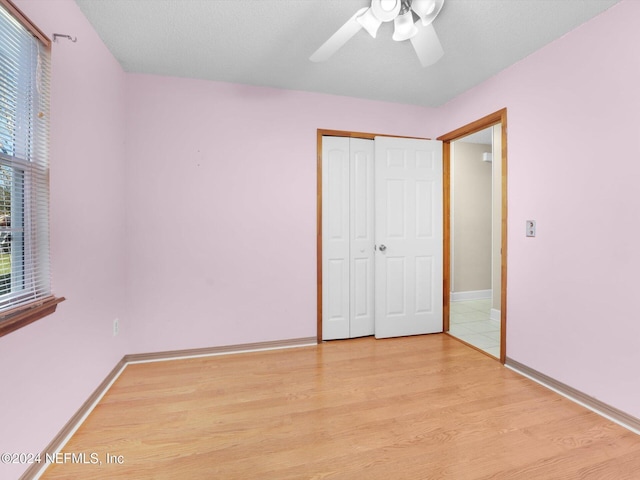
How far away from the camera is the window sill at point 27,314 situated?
3.83 ft

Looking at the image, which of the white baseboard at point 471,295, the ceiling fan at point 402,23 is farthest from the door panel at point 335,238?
the white baseboard at point 471,295

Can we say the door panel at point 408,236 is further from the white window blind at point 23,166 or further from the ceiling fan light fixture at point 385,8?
the white window blind at point 23,166

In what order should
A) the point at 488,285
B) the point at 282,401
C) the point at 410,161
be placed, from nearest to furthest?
the point at 282,401
the point at 410,161
the point at 488,285

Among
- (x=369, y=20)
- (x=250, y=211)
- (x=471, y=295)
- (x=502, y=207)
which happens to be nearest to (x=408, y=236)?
(x=502, y=207)

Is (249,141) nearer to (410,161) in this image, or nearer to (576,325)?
(410,161)

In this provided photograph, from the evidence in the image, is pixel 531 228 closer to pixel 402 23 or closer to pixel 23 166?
pixel 402 23

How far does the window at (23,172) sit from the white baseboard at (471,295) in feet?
15.8

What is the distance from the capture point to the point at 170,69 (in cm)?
250

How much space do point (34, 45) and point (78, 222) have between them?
894mm

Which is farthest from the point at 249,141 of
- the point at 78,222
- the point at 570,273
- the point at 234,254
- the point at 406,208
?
the point at 570,273

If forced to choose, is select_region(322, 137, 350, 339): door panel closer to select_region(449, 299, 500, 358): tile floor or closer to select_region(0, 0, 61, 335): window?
select_region(449, 299, 500, 358): tile floor

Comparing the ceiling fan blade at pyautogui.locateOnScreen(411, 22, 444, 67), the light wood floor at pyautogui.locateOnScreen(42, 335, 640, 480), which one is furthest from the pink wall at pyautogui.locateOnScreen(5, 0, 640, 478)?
the ceiling fan blade at pyautogui.locateOnScreen(411, 22, 444, 67)

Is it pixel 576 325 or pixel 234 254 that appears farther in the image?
pixel 234 254

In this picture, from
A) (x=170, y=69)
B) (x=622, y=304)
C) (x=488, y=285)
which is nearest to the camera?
(x=622, y=304)
